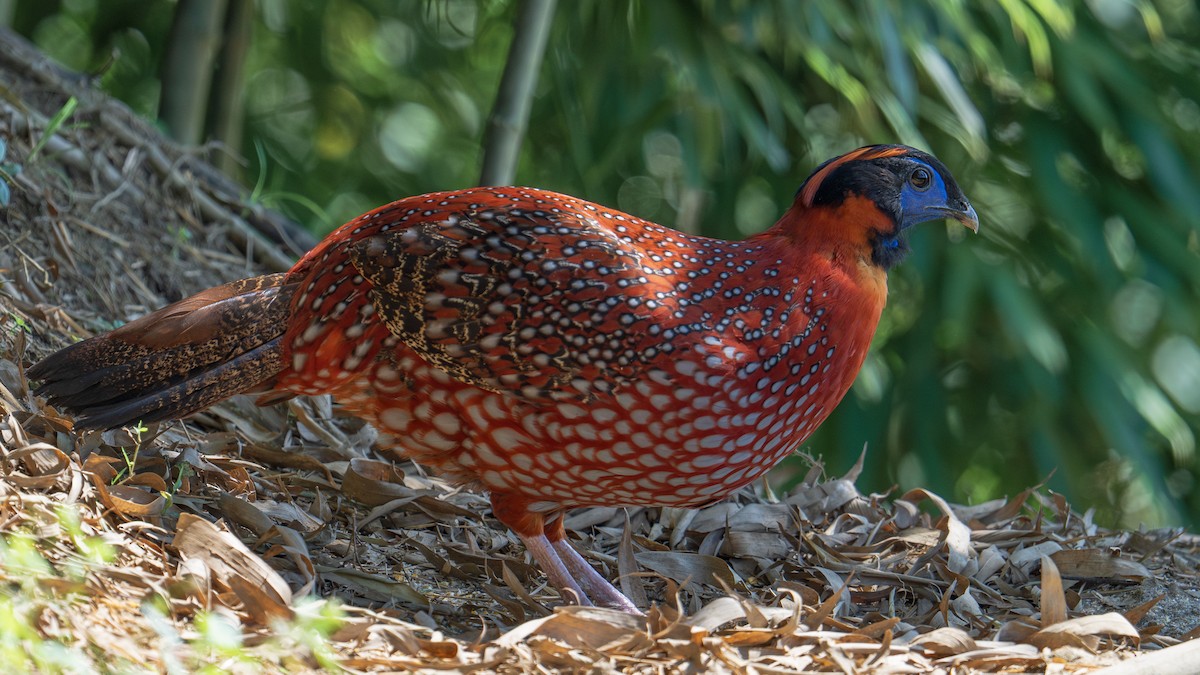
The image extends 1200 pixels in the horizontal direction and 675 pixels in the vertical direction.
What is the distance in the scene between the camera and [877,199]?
3102 mm

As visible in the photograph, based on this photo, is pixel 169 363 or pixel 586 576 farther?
pixel 586 576

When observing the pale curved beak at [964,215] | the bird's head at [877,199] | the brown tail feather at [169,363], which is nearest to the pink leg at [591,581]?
the brown tail feather at [169,363]

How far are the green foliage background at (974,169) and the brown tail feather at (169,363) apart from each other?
1.93 meters

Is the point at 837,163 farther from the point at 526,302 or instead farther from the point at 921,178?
the point at 526,302

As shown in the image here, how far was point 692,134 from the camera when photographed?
5.51m

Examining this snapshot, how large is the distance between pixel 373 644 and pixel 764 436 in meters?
1.04

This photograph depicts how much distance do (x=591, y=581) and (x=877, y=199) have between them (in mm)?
1222

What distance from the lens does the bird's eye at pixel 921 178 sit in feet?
10.4

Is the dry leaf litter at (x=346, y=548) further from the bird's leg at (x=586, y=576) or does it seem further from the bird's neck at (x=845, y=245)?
the bird's neck at (x=845, y=245)

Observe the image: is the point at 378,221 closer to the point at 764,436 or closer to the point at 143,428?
the point at 143,428

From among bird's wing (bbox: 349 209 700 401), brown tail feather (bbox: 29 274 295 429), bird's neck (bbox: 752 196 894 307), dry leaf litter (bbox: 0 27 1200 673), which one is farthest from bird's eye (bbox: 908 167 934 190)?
brown tail feather (bbox: 29 274 295 429)

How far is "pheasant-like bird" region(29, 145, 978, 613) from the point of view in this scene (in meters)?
2.88

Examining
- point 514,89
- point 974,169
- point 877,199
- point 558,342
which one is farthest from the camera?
point 974,169

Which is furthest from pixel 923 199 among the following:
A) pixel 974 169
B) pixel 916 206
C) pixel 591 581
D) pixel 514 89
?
pixel 974 169
